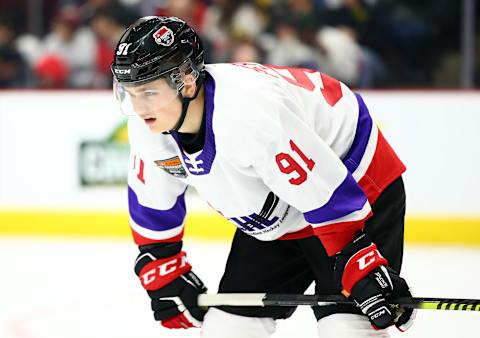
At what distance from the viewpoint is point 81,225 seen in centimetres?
544

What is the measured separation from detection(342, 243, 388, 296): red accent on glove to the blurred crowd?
3291mm

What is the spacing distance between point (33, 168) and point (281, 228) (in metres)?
3.51

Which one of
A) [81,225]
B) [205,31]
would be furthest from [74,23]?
[81,225]

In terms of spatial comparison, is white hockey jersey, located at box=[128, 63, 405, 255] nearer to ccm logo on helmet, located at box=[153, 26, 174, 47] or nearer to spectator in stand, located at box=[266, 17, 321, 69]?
ccm logo on helmet, located at box=[153, 26, 174, 47]

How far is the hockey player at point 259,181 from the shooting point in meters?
2.10

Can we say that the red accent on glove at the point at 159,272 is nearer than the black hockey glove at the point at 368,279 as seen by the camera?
No

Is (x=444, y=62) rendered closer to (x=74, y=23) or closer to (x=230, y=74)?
(x=74, y=23)

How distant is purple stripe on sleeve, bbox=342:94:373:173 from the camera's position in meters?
2.31

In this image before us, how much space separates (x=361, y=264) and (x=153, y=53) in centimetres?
70

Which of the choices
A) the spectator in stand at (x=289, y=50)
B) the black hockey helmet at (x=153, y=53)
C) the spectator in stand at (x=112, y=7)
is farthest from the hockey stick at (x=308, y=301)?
the spectator in stand at (x=112, y=7)

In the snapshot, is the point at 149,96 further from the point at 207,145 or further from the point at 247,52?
the point at 247,52

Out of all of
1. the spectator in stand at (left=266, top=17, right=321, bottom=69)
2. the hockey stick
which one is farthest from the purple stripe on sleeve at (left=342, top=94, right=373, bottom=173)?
the spectator in stand at (left=266, top=17, right=321, bottom=69)

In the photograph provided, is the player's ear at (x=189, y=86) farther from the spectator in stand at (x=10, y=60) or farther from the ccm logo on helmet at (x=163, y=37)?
the spectator in stand at (x=10, y=60)

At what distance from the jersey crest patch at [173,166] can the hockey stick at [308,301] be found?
13.9 inches
